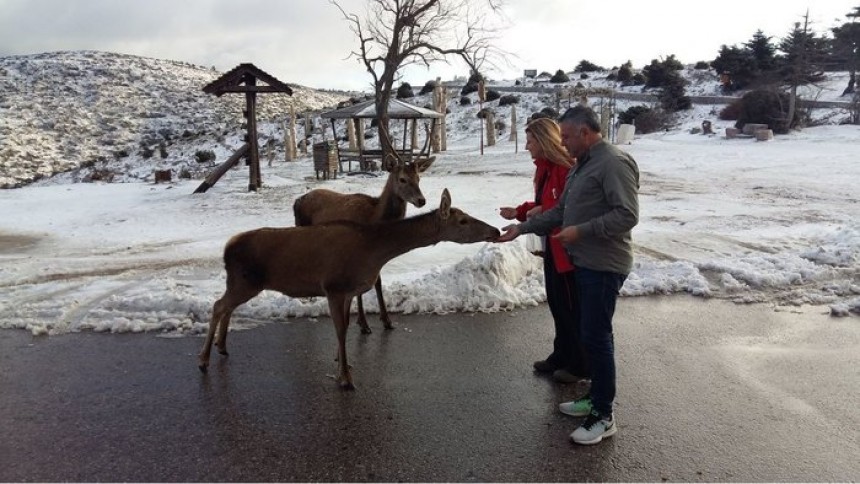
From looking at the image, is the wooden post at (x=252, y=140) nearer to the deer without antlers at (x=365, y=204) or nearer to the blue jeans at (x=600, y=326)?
the deer without antlers at (x=365, y=204)

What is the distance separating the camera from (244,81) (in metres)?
19.6

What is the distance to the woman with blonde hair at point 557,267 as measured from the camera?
5020mm

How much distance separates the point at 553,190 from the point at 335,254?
1775mm

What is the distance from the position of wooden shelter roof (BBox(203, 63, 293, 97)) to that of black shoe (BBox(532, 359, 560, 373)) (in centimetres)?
1532

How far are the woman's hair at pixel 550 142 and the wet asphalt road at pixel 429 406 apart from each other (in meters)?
1.71

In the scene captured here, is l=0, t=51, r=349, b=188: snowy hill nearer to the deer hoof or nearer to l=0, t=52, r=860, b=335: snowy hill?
l=0, t=52, r=860, b=335: snowy hill

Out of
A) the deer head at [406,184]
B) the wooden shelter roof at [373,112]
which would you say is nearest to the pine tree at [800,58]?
the wooden shelter roof at [373,112]

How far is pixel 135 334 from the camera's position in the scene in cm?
630

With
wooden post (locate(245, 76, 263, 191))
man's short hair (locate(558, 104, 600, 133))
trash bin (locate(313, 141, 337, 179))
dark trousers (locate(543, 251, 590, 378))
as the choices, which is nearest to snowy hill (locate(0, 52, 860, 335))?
wooden post (locate(245, 76, 263, 191))

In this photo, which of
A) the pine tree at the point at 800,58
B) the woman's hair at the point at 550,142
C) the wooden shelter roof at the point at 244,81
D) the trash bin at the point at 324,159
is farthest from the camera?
the pine tree at the point at 800,58

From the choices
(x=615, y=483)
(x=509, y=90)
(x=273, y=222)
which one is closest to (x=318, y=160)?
(x=273, y=222)

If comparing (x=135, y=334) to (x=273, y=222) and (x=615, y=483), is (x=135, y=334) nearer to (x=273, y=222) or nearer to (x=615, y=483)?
(x=615, y=483)

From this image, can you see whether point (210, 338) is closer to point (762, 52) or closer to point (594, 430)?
point (594, 430)

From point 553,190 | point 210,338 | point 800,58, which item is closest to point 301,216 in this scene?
point 210,338
